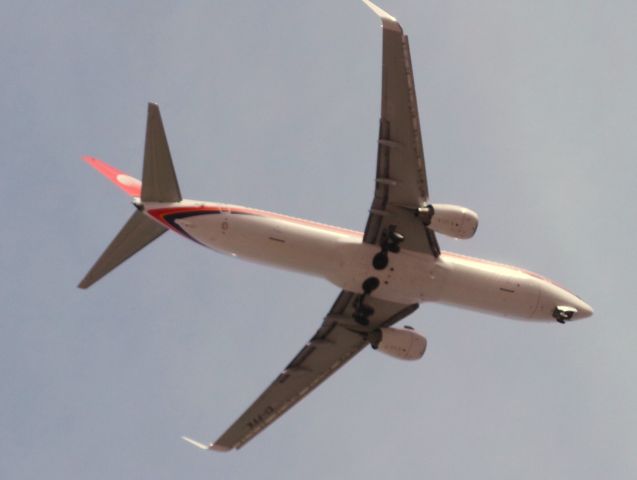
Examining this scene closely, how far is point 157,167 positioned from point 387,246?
9.80 metres

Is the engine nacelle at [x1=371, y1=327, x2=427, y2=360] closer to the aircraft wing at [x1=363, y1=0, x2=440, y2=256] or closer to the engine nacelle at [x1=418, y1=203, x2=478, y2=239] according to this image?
the aircraft wing at [x1=363, y1=0, x2=440, y2=256]

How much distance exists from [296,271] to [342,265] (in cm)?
187

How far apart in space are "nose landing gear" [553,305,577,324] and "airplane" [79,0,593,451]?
43 millimetres

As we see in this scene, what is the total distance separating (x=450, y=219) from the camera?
153ft

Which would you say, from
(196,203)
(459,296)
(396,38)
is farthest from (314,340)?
(396,38)

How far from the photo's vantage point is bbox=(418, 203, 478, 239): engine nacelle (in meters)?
46.6

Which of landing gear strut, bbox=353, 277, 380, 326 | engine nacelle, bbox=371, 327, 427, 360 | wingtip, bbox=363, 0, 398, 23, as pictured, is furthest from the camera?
engine nacelle, bbox=371, 327, 427, 360

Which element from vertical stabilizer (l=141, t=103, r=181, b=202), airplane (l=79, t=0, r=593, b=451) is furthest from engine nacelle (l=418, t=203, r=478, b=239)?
vertical stabilizer (l=141, t=103, r=181, b=202)

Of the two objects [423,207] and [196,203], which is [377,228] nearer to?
[423,207]

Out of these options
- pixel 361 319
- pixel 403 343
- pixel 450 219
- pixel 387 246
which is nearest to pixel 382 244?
pixel 387 246

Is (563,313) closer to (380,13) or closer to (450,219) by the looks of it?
(450,219)

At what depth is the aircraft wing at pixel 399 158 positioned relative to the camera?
4197 centimetres

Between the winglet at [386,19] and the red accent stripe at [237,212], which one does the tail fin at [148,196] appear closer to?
the red accent stripe at [237,212]

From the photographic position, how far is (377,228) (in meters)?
47.2
